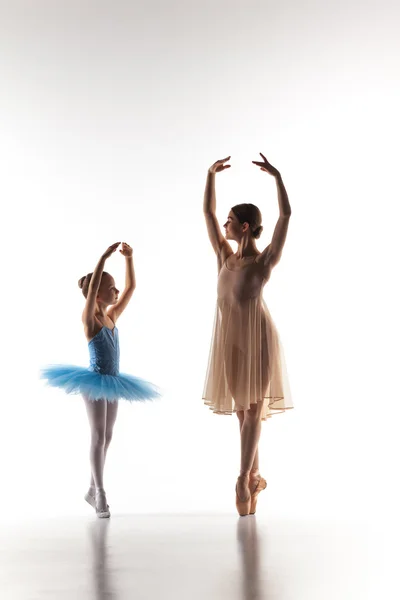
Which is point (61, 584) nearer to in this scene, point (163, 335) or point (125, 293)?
point (125, 293)

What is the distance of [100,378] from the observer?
10.4ft

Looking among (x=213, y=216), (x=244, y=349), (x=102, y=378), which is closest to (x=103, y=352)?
(x=102, y=378)

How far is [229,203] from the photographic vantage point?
13.6ft

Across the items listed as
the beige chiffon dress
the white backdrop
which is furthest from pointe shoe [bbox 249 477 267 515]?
the white backdrop

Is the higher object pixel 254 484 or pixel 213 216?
pixel 213 216

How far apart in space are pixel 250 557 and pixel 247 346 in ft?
2.97

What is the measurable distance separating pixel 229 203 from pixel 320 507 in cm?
149

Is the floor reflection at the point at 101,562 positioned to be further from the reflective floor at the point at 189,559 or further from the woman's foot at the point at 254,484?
the woman's foot at the point at 254,484

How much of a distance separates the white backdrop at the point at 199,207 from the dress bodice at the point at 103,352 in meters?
0.85

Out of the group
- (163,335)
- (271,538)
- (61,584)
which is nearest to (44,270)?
(163,335)

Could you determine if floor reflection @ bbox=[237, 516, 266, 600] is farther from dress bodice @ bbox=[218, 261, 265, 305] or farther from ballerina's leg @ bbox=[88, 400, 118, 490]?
dress bodice @ bbox=[218, 261, 265, 305]

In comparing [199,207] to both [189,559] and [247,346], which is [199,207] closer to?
[247,346]

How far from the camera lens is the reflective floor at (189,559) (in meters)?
2.02

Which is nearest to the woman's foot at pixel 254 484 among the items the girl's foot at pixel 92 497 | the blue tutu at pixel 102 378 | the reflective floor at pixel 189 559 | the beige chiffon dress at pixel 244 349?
the reflective floor at pixel 189 559
